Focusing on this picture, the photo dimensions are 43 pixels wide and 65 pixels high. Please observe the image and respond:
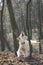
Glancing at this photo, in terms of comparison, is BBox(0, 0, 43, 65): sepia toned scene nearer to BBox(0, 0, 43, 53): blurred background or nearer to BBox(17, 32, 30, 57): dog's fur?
BBox(0, 0, 43, 53): blurred background

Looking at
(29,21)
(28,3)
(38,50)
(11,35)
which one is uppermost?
(28,3)

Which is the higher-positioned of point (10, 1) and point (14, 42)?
point (10, 1)

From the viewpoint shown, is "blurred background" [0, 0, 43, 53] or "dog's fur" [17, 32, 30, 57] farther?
"blurred background" [0, 0, 43, 53]

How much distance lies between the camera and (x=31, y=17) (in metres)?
7.16

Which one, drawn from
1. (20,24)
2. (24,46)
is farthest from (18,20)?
(24,46)

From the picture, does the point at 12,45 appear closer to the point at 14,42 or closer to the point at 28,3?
the point at 14,42

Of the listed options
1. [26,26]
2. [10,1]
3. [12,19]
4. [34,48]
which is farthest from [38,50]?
[10,1]

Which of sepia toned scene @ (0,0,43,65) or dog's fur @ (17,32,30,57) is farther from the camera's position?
sepia toned scene @ (0,0,43,65)

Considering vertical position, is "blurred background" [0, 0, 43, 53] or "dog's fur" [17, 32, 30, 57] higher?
"blurred background" [0, 0, 43, 53]

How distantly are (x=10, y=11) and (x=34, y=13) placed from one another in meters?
0.95

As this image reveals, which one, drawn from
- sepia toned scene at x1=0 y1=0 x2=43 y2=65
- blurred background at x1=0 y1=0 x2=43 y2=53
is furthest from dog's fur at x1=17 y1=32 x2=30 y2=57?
blurred background at x1=0 y1=0 x2=43 y2=53

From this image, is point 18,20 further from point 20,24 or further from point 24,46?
point 24,46

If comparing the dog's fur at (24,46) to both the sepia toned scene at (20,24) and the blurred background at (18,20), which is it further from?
the blurred background at (18,20)

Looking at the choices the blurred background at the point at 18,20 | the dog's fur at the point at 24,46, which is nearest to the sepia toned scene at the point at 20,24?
the blurred background at the point at 18,20
